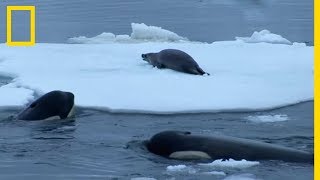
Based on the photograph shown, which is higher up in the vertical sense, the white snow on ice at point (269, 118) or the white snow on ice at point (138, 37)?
the white snow on ice at point (138, 37)

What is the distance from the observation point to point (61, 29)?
58.9 feet

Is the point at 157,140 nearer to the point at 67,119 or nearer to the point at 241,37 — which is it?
the point at 67,119

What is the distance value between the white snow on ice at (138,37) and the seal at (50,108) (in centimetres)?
708

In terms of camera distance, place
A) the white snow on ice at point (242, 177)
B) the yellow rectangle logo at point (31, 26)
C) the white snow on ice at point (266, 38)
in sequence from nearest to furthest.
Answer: the white snow on ice at point (242, 177)
the yellow rectangle logo at point (31, 26)
the white snow on ice at point (266, 38)

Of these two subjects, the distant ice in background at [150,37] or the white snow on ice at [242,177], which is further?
the distant ice in background at [150,37]

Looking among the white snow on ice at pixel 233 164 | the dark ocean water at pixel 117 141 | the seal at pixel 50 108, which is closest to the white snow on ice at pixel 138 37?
the dark ocean water at pixel 117 141

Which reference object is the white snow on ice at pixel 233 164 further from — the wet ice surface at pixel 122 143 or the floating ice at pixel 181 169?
the floating ice at pixel 181 169

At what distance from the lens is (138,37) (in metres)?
16.3

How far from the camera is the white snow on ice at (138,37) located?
15.8 meters

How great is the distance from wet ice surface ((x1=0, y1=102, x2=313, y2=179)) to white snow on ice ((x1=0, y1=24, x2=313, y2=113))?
1.49 feet

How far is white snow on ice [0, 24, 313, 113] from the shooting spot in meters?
9.23

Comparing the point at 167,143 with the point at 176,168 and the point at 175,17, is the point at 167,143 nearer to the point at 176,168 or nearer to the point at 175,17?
the point at 176,168

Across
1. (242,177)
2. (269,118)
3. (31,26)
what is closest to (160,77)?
A: (269,118)

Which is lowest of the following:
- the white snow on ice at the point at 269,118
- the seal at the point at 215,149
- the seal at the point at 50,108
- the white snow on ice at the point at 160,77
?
the seal at the point at 215,149
